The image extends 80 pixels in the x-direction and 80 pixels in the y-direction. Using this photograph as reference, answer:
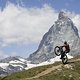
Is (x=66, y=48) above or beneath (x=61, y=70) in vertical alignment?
above

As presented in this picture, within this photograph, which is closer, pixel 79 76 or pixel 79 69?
pixel 79 76

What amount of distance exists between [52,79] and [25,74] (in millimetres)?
16943

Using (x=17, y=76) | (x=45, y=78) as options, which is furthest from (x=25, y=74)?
(x=45, y=78)

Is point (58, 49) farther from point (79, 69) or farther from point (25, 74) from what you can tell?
point (25, 74)

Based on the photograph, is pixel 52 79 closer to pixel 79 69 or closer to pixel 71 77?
pixel 71 77

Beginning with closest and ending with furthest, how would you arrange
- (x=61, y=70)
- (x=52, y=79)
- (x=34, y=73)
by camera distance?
1. (x=52, y=79)
2. (x=61, y=70)
3. (x=34, y=73)

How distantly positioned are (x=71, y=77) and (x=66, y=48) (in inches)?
279

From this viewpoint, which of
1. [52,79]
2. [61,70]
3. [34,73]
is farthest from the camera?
[34,73]

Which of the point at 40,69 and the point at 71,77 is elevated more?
the point at 40,69

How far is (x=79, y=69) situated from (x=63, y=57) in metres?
3.93

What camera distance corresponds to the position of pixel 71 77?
165 ft

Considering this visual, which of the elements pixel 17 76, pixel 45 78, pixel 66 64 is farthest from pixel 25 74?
pixel 45 78

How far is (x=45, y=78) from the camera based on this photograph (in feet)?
162

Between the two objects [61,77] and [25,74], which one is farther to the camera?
[25,74]
